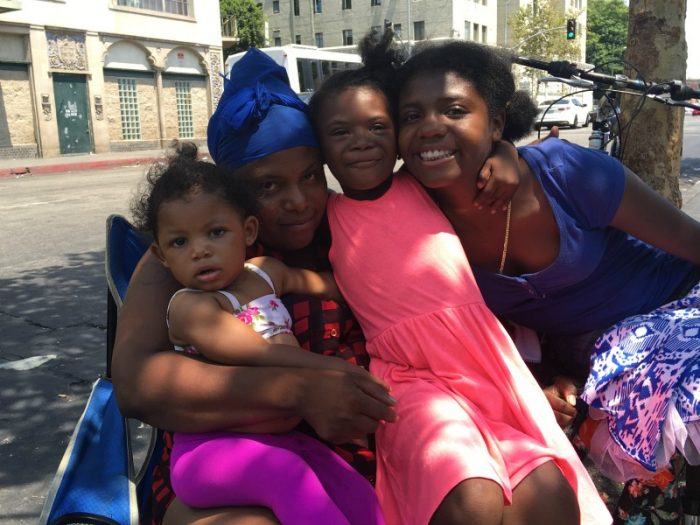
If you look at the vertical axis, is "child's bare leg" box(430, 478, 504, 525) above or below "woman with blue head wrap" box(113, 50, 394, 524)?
below

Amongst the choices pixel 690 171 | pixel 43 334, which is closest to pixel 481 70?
pixel 43 334

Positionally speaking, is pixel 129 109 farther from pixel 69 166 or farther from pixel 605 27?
pixel 605 27

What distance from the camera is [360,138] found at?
200 cm

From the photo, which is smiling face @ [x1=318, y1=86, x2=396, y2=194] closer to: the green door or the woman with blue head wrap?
the woman with blue head wrap

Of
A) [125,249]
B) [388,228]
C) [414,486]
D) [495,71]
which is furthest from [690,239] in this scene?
[125,249]

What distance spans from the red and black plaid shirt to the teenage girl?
52 millimetres

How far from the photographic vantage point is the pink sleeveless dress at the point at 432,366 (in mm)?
1568

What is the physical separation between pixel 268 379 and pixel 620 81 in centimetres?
183

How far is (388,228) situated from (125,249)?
810 mm

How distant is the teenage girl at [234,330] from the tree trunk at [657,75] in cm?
382

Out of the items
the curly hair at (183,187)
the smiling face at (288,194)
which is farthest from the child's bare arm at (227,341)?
the smiling face at (288,194)

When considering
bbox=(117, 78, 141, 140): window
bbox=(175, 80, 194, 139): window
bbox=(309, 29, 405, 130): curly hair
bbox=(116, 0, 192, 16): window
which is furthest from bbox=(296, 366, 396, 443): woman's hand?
bbox=(175, 80, 194, 139): window

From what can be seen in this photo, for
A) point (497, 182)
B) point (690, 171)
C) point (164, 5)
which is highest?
point (164, 5)

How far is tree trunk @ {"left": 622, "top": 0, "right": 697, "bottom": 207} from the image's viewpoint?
488cm
